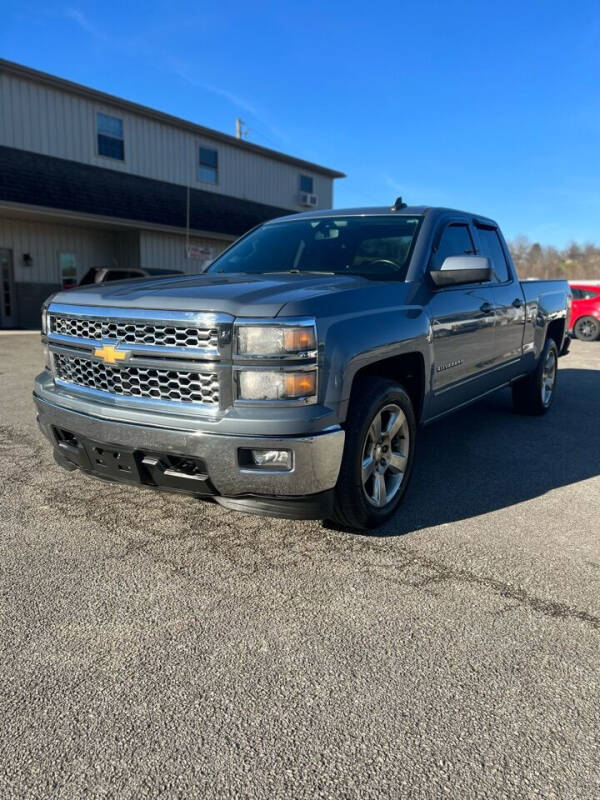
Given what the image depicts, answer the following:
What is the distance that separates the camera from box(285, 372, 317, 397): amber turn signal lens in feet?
8.91

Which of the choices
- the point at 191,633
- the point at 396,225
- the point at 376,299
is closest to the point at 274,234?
the point at 396,225

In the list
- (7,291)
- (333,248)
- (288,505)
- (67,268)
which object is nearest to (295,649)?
(288,505)

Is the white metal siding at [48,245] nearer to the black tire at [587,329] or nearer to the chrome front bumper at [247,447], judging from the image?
the black tire at [587,329]

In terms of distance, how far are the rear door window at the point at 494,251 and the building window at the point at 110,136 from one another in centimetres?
1590

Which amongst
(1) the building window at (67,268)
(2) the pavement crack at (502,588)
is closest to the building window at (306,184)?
(1) the building window at (67,268)

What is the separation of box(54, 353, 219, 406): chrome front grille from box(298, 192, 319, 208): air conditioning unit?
77.6ft

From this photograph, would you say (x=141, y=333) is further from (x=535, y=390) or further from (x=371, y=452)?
(x=535, y=390)

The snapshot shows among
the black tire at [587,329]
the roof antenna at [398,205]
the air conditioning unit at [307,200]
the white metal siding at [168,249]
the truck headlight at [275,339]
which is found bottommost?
the black tire at [587,329]

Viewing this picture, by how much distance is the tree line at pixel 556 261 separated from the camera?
77.8 meters

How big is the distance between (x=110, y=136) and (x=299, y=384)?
60.8 ft

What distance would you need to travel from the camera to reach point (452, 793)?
168 cm

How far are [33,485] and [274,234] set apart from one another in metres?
2.52

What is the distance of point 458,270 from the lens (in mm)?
3734

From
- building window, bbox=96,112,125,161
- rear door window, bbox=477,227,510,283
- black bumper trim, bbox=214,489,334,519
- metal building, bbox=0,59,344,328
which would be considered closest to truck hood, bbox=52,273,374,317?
black bumper trim, bbox=214,489,334,519
